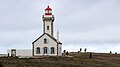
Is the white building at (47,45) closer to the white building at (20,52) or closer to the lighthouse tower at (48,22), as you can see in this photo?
the lighthouse tower at (48,22)

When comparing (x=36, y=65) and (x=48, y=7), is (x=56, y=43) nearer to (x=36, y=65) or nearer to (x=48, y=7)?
(x=48, y=7)

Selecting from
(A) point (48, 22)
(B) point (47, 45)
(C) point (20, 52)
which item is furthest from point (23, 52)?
(A) point (48, 22)

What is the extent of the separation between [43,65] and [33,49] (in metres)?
22.8

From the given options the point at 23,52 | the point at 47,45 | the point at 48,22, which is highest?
the point at 48,22

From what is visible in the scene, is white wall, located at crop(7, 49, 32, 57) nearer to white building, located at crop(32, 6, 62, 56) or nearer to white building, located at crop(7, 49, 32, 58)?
white building, located at crop(7, 49, 32, 58)

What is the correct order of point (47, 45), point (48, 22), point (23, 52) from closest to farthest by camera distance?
point (47, 45)
point (48, 22)
point (23, 52)

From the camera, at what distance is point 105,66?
5312 cm

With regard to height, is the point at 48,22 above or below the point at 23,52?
above

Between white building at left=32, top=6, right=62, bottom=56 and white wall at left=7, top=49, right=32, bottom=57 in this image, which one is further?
white wall at left=7, top=49, right=32, bottom=57

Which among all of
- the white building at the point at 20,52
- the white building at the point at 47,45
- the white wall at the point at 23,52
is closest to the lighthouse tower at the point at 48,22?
the white building at the point at 47,45

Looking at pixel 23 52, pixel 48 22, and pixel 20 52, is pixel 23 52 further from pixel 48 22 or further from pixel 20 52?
pixel 48 22

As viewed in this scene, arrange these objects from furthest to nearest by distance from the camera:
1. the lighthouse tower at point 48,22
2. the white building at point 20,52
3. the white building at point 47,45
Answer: the lighthouse tower at point 48,22, the white building at point 20,52, the white building at point 47,45

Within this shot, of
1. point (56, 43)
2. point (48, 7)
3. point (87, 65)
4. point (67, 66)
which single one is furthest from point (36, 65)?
point (48, 7)

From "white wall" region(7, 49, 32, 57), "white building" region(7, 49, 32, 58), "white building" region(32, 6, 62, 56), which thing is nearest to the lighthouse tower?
"white building" region(32, 6, 62, 56)
